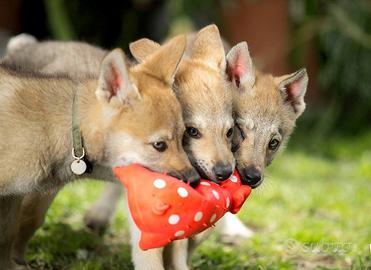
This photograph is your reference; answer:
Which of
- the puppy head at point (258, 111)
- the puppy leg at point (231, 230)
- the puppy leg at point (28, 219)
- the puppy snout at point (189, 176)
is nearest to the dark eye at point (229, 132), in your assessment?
the puppy head at point (258, 111)

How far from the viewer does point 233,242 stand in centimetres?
641

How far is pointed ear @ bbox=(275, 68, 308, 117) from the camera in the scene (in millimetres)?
5582

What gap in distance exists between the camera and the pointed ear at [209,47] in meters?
5.28

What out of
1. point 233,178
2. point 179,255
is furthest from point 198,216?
point 179,255

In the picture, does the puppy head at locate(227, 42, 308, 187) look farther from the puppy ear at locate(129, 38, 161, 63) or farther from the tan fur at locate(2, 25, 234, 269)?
the puppy ear at locate(129, 38, 161, 63)

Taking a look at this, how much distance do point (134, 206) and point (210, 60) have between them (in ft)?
4.71

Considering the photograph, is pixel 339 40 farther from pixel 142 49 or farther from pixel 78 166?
pixel 78 166

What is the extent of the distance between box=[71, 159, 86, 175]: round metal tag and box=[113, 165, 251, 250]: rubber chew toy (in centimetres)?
25

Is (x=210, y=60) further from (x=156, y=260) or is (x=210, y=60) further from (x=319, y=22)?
(x=319, y=22)

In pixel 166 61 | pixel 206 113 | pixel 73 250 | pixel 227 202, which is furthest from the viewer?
pixel 73 250

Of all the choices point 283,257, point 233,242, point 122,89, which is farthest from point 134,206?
point 233,242

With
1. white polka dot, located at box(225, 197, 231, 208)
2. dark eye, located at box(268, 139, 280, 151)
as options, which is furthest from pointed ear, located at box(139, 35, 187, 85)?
dark eye, located at box(268, 139, 280, 151)

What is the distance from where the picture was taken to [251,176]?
4.82 metres

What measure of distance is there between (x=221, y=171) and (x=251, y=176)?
1.32 ft
